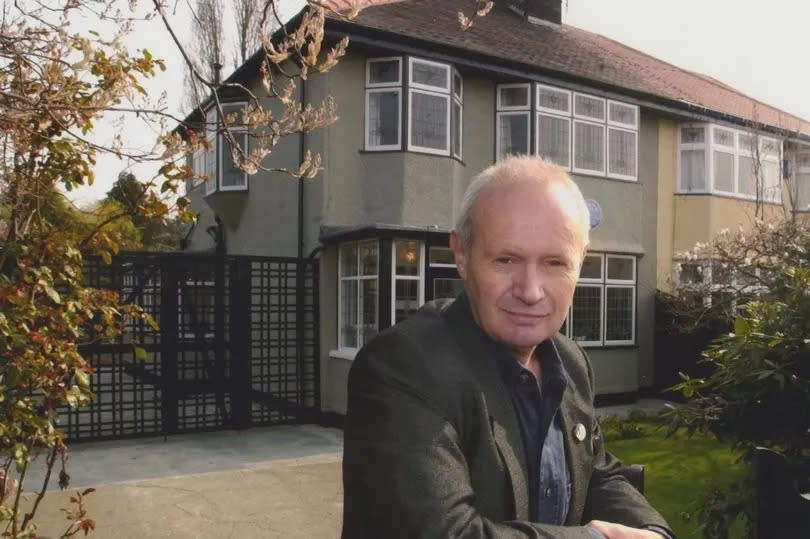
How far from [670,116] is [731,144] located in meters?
1.65

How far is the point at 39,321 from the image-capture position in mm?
2963

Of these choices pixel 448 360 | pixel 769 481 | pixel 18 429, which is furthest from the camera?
pixel 18 429

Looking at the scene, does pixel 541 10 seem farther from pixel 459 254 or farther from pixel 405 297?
pixel 459 254

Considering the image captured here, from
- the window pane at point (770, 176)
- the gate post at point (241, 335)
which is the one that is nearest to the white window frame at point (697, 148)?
the window pane at point (770, 176)

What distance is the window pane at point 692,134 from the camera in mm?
14266

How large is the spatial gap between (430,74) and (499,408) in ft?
33.2

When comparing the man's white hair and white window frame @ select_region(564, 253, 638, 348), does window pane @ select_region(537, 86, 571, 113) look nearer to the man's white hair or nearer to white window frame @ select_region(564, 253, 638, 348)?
white window frame @ select_region(564, 253, 638, 348)

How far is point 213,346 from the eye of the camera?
34.3 ft

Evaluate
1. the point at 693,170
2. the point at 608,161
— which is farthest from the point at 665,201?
the point at 608,161

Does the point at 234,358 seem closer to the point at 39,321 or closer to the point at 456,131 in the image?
the point at 456,131

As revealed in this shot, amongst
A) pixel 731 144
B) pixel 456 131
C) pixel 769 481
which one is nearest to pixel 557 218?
pixel 769 481

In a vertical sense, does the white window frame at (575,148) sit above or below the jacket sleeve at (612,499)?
above

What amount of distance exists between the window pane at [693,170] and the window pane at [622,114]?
1.84 meters

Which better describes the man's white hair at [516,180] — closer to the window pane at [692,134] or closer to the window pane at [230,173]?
the window pane at [230,173]
